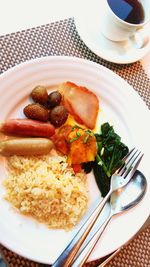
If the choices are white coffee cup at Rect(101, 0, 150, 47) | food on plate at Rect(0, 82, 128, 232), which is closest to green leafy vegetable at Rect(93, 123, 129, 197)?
food on plate at Rect(0, 82, 128, 232)

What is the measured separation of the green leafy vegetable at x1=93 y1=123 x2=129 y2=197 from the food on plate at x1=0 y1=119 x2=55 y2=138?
20 centimetres

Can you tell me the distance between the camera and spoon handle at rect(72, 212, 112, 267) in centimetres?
139

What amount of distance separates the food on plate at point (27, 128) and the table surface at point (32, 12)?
1.43 ft

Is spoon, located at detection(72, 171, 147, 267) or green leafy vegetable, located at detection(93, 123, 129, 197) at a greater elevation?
green leafy vegetable, located at detection(93, 123, 129, 197)

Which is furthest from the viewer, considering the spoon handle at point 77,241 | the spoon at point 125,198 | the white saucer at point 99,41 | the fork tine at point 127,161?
the white saucer at point 99,41

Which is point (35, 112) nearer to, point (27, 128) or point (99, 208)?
point (27, 128)

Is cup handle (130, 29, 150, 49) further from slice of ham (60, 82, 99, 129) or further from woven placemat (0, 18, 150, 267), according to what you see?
slice of ham (60, 82, 99, 129)

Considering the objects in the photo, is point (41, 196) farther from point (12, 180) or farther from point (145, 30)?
point (145, 30)

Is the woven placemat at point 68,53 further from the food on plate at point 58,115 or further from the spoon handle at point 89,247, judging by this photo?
the food on plate at point 58,115

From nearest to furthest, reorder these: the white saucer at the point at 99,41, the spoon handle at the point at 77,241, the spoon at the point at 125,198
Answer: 1. the spoon handle at the point at 77,241
2. the spoon at the point at 125,198
3. the white saucer at the point at 99,41

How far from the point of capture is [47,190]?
55.3 inches

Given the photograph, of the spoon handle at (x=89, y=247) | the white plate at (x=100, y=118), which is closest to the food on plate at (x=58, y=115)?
the white plate at (x=100, y=118)

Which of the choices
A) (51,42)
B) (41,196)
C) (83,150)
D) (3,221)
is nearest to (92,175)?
(83,150)

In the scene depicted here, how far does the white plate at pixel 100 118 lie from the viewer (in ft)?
4.55
